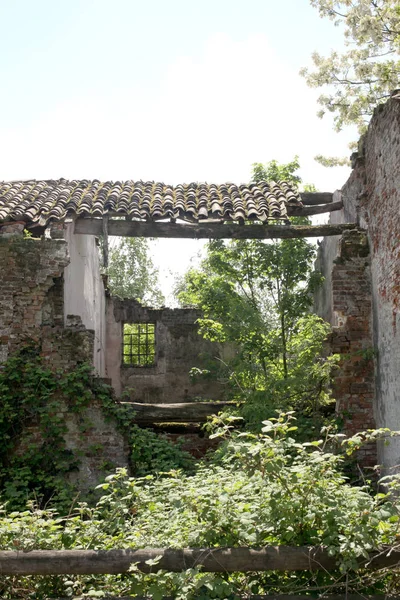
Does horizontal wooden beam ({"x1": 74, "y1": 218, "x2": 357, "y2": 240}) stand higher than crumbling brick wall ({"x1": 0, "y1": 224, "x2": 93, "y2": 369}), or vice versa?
horizontal wooden beam ({"x1": 74, "y1": 218, "x2": 357, "y2": 240})

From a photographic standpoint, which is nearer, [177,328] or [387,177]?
[387,177]

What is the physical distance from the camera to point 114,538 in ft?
15.9

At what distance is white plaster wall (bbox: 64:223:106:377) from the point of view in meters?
11.5

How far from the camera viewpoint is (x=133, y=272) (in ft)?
111

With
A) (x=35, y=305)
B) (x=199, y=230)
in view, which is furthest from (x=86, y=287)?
(x=199, y=230)

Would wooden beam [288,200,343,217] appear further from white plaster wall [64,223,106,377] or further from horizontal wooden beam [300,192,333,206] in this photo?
white plaster wall [64,223,106,377]

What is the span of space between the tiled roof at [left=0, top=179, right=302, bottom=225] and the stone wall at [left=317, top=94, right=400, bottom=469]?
1528 mm

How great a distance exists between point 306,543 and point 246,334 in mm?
7799

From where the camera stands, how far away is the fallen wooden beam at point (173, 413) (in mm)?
10812

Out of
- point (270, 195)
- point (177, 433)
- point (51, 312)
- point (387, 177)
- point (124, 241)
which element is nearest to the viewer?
point (387, 177)

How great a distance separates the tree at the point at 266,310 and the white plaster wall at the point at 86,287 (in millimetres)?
2192

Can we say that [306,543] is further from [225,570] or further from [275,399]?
[275,399]

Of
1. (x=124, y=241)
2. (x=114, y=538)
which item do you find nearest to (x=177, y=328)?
(x=114, y=538)

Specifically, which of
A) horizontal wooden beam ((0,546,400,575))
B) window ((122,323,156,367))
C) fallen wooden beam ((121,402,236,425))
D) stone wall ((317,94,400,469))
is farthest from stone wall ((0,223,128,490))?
window ((122,323,156,367))
